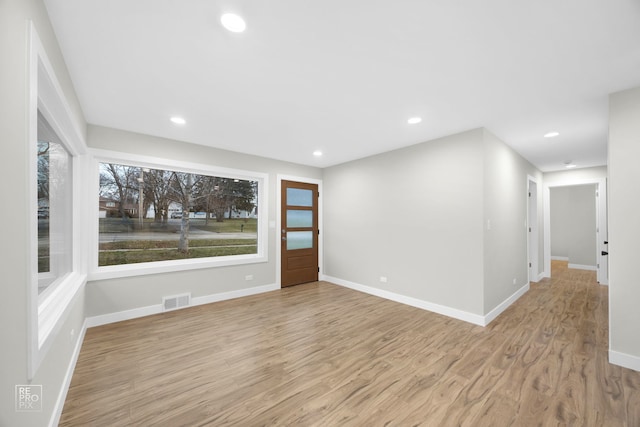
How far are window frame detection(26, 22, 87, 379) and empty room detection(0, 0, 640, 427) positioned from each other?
19 mm

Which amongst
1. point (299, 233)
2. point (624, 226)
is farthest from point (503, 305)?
point (299, 233)

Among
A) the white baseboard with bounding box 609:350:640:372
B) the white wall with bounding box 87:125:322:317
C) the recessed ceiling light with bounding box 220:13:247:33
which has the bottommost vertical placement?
the white baseboard with bounding box 609:350:640:372

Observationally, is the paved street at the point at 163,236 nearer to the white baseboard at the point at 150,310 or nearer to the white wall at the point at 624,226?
the white baseboard at the point at 150,310

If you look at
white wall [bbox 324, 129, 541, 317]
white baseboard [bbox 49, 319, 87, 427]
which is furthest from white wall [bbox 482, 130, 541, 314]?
white baseboard [bbox 49, 319, 87, 427]

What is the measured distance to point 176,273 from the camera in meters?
3.70

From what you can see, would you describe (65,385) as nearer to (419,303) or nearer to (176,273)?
(176,273)

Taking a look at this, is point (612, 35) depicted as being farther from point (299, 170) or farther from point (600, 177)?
point (600, 177)

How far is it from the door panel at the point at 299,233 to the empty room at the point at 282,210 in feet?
0.96

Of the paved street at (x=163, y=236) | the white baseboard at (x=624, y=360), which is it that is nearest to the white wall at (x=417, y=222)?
the white baseboard at (x=624, y=360)

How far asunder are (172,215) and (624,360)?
567 centimetres

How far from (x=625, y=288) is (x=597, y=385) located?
94 cm

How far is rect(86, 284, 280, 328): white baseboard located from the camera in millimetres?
3117

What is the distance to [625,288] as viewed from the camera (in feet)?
7.43

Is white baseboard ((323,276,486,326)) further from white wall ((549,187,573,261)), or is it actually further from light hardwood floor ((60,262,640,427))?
white wall ((549,187,573,261))
